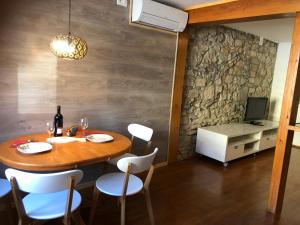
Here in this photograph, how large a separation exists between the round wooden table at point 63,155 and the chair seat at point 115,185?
0.91 ft

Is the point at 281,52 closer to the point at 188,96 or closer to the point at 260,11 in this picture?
the point at 188,96

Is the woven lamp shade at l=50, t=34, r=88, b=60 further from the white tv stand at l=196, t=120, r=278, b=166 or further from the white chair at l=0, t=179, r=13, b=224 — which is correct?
the white tv stand at l=196, t=120, r=278, b=166

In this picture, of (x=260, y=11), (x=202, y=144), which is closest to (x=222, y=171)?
(x=202, y=144)

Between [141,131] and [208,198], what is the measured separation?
1080mm

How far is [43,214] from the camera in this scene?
1549mm

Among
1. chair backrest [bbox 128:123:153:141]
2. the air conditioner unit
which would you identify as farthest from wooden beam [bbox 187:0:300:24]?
chair backrest [bbox 128:123:153:141]

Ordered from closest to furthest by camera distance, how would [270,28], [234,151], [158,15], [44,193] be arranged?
[44,193]
[158,15]
[234,151]
[270,28]

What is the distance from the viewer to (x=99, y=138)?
2221 mm

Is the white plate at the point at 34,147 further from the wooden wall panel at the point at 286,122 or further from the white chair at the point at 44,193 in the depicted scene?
the wooden wall panel at the point at 286,122

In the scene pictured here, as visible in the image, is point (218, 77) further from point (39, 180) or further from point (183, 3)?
point (39, 180)

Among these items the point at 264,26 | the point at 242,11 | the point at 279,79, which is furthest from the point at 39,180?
the point at 279,79

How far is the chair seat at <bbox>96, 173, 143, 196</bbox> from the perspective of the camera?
1.93 metres

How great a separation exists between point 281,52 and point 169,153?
3745 millimetres

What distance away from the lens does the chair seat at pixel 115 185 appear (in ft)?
6.33
